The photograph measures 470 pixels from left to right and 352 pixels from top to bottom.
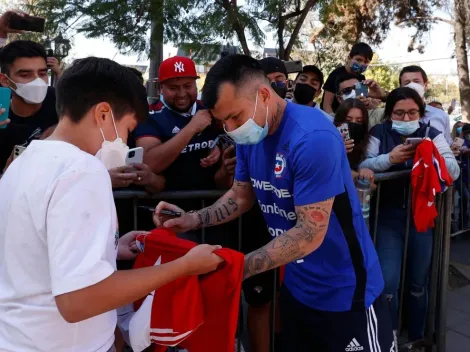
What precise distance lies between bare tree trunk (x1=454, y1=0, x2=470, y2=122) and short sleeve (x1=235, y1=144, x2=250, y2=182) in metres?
10.8

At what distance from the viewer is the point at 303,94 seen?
4383mm

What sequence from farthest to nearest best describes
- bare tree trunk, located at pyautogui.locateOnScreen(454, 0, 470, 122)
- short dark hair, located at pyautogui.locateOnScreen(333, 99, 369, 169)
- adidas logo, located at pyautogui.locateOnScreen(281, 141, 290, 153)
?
1. bare tree trunk, located at pyautogui.locateOnScreen(454, 0, 470, 122)
2. short dark hair, located at pyautogui.locateOnScreen(333, 99, 369, 169)
3. adidas logo, located at pyautogui.locateOnScreen(281, 141, 290, 153)

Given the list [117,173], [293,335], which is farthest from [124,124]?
[293,335]

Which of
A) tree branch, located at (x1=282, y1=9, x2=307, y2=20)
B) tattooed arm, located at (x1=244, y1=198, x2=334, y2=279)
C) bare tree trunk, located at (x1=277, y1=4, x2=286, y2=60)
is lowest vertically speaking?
tattooed arm, located at (x1=244, y1=198, x2=334, y2=279)

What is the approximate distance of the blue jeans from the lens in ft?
11.1

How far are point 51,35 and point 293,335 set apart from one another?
17.2 ft

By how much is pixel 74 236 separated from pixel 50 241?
0.07 meters

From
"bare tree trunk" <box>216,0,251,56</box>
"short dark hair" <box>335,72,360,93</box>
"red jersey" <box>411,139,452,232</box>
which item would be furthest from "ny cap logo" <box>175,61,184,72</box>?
"bare tree trunk" <box>216,0,251,56</box>

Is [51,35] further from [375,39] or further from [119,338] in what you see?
[375,39]

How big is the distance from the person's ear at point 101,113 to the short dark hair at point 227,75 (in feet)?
2.24

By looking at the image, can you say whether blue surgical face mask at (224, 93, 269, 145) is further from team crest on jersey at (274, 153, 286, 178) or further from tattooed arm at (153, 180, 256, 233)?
tattooed arm at (153, 180, 256, 233)

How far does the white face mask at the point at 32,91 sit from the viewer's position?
324 centimetres

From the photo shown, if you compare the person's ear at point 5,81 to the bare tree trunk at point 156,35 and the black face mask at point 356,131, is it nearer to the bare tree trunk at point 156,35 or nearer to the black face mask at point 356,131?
the bare tree trunk at point 156,35

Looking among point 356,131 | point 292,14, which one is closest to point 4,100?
point 356,131
